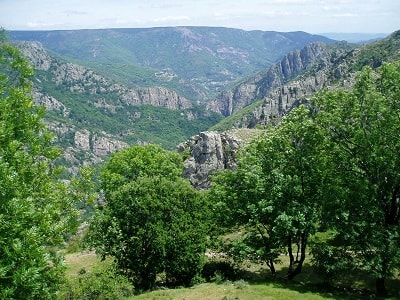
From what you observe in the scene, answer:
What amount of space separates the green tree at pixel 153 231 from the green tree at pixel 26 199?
1607cm

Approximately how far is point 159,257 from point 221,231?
254 inches

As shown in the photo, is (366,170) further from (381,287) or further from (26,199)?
(26,199)

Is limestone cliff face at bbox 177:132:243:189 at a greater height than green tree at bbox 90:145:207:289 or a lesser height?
lesser

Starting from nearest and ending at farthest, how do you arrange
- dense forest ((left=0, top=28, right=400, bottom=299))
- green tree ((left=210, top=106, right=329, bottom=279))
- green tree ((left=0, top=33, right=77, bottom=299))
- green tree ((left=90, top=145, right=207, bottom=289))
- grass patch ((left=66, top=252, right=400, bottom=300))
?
1. green tree ((left=0, top=33, right=77, bottom=299))
2. grass patch ((left=66, top=252, right=400, bottom=300))
3. dense forest ((left=0, top=28, right=400, bottom=299))
4. green tree ((left=210, top=106, right=329, bottom=279))
5. green tree ((left=90, top=145, right=207, bottom=289))

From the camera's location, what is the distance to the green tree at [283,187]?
Answer: 31.8 meters

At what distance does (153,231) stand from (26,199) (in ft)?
66.6

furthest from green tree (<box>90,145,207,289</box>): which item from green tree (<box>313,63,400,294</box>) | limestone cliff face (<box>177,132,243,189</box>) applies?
limestone cliff face (<box>177,132,243,189</box>)

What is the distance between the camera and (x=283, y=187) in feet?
105

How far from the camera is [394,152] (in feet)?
96.8

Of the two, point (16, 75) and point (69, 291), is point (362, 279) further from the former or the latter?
point (16, 75)

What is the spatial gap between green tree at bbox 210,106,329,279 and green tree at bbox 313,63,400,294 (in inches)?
56.6

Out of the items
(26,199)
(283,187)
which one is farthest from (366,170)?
(26,199)

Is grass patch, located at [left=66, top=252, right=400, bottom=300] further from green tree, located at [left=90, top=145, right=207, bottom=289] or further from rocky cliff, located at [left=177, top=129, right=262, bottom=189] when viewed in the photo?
rocky cliff, located at [left=177, top=129, right=262, bottom=189]

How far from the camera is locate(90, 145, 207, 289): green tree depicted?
3475cm
